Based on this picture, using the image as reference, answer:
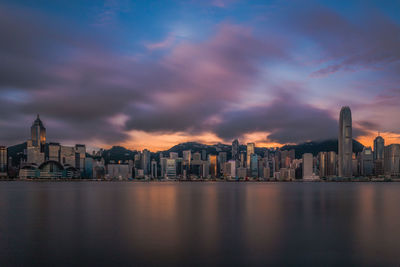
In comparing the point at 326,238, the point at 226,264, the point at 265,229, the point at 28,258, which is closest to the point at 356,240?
the point at 326,238

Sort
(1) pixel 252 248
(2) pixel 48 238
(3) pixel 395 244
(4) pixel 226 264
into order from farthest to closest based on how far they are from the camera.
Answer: (2) pixel 48 238, (3) pixel 395 244, (1) pixel 252 248, (4) pixel 226 264

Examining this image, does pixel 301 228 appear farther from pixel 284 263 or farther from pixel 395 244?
pixel 284 263

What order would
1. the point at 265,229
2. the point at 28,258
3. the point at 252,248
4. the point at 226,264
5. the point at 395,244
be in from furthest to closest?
the point at 265,229 → the point at 395,244 → the point at 252,248 → the point at 28,258 → the point at 226,264

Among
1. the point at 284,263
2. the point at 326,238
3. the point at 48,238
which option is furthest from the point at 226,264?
the point at 48,238

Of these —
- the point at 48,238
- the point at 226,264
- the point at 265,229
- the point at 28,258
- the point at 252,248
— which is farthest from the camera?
the point at 265,229

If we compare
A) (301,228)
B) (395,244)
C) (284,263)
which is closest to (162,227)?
(301,228)

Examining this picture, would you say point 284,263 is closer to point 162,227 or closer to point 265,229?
point 265,229

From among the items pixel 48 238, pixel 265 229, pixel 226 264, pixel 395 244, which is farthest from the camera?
pixel 265 229

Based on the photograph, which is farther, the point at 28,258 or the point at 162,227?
the point at 162,227

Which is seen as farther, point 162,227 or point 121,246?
point 162,227
